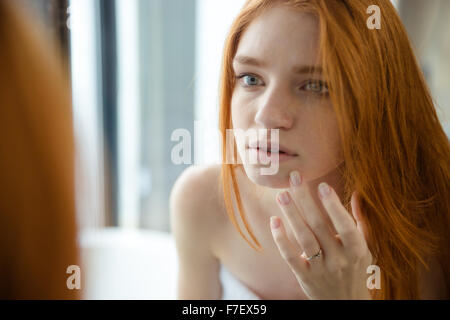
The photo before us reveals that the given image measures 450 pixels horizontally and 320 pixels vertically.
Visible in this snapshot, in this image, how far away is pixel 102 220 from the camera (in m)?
1.08

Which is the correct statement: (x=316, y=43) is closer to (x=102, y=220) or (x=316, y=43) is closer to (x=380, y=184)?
(x=380, y=184)

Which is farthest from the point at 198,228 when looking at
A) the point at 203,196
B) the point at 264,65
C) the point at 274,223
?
the point at 264,65

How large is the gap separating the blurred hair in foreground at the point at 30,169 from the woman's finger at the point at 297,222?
0.80 feet

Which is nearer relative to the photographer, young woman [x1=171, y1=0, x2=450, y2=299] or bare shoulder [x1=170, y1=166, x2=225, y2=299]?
young woman [x1=171, y1=0, x2=450, y2=299]

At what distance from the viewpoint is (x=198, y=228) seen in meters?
0.67

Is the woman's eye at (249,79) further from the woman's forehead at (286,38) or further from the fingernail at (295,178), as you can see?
the fingernail at (295,178)

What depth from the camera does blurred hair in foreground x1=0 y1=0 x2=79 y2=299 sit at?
32 centimetres

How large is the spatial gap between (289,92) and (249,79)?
7 centimetres

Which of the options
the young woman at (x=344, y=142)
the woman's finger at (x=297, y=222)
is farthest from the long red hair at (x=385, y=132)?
the woman's finger at (x=297, y=222)

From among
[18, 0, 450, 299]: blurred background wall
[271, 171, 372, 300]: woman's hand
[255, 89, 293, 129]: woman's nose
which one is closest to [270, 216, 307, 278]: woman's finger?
[271, 171, 372, 300]: woman's hand

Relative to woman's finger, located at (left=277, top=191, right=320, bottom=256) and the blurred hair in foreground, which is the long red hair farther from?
the blurred hair in foreground

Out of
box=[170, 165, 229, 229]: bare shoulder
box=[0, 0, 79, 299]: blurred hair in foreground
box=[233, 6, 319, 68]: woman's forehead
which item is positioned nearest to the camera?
box=[0, 0, 79, 299]: blurred hair in foreground

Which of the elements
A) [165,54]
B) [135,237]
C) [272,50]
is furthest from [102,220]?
[272,50]

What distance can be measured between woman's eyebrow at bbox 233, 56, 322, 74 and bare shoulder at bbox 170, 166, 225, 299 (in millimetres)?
244
